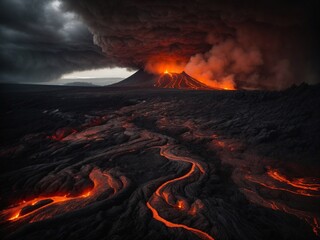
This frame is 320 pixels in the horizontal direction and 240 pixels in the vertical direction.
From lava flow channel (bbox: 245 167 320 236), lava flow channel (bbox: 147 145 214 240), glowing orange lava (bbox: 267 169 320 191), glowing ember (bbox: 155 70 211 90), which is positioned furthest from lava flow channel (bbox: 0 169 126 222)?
glowing ember (bbox: 155 70 211 90)

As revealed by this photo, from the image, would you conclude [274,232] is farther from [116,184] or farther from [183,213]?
[116,184]

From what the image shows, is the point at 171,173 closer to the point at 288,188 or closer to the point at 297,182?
the point at 288,188

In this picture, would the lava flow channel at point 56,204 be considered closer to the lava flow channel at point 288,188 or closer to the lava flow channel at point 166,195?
the lava flow channel at point 166,195

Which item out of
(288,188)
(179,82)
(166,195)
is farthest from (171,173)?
(179,82)

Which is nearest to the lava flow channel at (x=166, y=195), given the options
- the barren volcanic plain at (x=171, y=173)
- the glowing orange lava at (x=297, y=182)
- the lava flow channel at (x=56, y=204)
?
the barren volcanic plain at (x=171, y=173)

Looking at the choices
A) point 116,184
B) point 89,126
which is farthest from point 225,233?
point 89,126

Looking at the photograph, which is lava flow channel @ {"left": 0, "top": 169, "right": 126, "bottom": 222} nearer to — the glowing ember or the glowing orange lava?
the glowing orange lava
